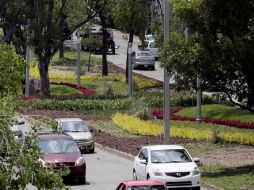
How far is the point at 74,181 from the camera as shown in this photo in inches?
1053

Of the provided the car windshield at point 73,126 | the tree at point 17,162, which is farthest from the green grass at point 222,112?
the tree at point 17,162

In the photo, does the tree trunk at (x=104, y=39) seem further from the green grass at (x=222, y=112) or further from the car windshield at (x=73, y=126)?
the car windshield at (x=73, y=126)

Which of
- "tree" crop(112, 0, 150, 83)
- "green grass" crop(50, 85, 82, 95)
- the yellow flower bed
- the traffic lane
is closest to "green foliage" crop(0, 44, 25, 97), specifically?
the traffic lane

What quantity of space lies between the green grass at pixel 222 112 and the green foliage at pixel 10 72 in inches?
1193

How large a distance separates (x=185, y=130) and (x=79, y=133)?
536 centimetres

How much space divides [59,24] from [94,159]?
2472 centimetres

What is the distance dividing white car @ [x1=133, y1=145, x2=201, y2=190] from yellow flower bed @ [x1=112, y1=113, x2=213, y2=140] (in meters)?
12.4

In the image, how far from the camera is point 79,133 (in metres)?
36.8

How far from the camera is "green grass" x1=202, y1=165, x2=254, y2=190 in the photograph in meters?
24.3

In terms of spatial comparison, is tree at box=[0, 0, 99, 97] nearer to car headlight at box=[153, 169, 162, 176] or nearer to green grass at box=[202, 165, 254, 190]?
green grass at box=[202, 165, 254, 190]

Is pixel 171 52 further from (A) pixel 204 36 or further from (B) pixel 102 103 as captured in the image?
(B) pixel 102 103

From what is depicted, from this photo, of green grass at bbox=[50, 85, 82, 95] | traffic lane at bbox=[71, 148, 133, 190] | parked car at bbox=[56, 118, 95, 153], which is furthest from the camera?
green grass at bbox=[50, 85, 82, 95]

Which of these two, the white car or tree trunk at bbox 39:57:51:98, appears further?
tree trunk at bbox 39:57:51:98

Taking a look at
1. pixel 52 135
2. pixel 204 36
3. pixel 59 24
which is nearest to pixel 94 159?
pixel 52 135
